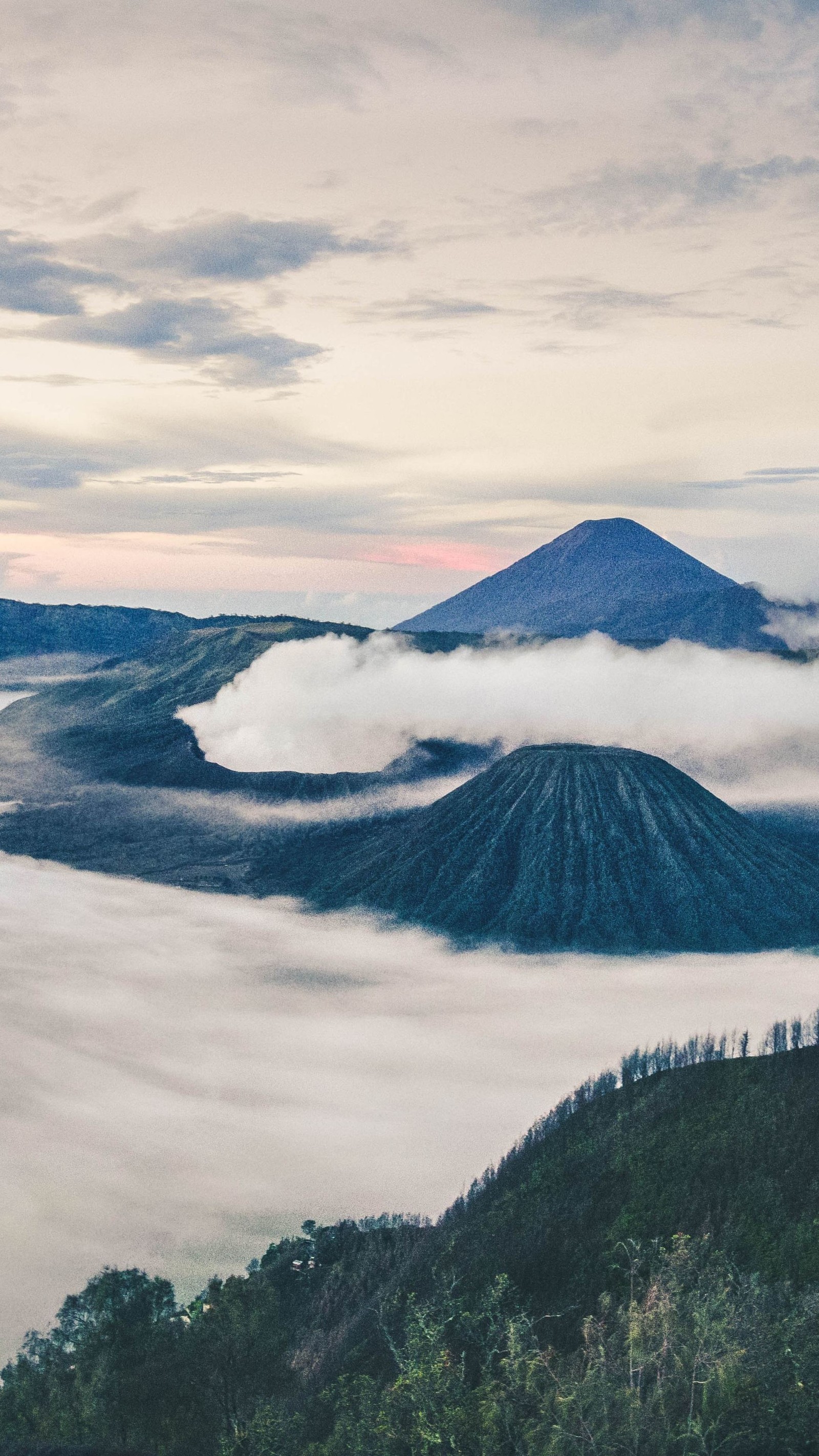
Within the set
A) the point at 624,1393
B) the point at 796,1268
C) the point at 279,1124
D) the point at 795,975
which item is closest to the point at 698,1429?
the point at 624,1393

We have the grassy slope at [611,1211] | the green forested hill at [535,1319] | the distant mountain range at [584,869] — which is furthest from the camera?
the distant mountain range at [584,869]

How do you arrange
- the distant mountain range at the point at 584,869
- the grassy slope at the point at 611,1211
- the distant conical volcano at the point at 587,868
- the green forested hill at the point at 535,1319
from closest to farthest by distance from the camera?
the green forested hill at the point at 535,1319 < the grassy slope at the point at 611,1211 < the distant conical volcano at the point at 587,868 < the distant mountain range at the point at 584,869

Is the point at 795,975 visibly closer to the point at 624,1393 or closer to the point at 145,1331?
the point at 145,1331

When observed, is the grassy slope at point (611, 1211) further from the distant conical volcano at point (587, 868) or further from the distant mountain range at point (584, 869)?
the distant conical volcano at point (587, 868)

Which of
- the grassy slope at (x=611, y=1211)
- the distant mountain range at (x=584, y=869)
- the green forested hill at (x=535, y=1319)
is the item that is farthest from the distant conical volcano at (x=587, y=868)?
the grassy slope at (x=611, y=1211)

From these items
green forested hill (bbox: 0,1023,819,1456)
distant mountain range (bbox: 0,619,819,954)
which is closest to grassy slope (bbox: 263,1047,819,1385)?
green forested hill (bbox: 0,1023,819,1456)

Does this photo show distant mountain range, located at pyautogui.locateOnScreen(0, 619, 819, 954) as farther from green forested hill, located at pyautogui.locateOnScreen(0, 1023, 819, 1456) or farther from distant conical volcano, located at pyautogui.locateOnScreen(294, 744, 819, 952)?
green forested hill, located at pyautogui.locateOnScreen(0, 1023, 819, 1456)

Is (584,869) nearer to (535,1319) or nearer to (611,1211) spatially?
(611,1211)
